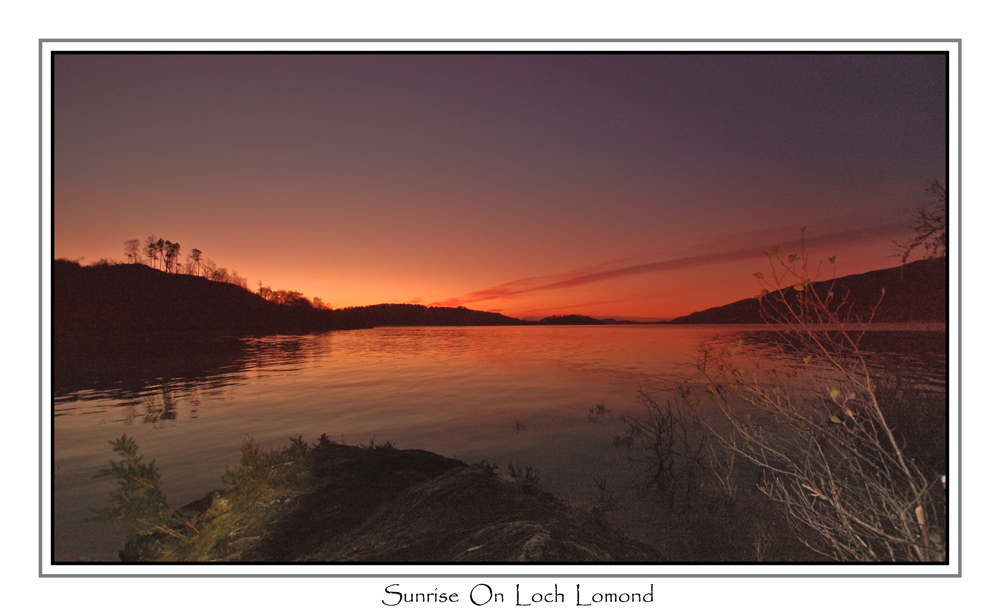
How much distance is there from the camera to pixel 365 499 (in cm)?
461

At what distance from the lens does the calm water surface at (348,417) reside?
5375 millimetres

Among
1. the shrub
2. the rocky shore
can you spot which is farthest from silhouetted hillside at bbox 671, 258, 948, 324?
the shrub

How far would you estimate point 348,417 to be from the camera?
392 inches

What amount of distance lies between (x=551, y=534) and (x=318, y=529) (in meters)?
2.48

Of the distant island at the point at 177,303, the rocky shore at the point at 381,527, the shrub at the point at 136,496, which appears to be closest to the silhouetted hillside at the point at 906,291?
the distant island at the point at 177,303

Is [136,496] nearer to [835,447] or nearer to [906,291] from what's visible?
[835,447]

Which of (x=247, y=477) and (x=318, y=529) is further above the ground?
(x=247, y=477)

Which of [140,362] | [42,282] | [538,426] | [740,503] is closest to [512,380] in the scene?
[538,426]

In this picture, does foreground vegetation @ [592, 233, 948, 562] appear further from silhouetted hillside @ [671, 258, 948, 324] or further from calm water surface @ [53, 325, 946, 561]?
calm water surface @ [53, 325, 946, 561]

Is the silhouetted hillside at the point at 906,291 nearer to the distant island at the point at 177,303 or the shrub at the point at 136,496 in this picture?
the distant island at the point at 177,303

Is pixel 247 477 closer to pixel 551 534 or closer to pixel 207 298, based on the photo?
pixel 551 534

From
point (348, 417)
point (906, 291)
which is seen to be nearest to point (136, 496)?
point (348, 417)

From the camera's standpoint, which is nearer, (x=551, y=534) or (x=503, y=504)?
(x=551, y=534)
